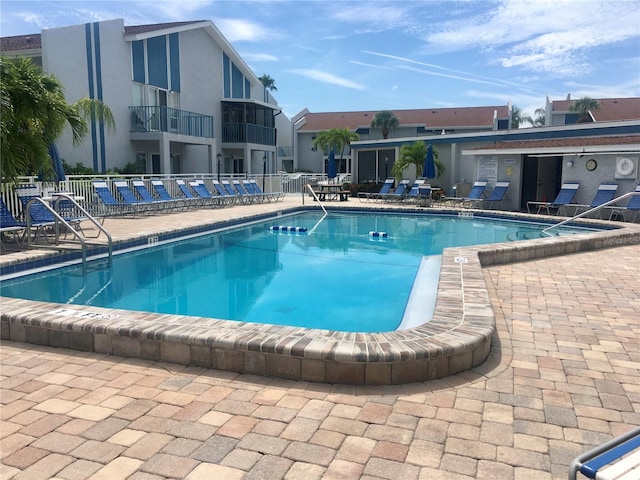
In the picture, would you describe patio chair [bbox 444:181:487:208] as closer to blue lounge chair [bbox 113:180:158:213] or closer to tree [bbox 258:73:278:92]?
blue lounge chair [bbox 113:180:158:213]

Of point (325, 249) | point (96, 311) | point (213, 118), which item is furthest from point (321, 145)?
point (96, 311)

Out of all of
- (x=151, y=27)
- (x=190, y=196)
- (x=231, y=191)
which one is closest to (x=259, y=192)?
(x=231, y=191)

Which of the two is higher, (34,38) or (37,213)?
(34,38)

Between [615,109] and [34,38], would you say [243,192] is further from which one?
[615,109]

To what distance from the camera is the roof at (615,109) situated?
113 ft

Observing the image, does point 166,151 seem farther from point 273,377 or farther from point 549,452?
point 549,452

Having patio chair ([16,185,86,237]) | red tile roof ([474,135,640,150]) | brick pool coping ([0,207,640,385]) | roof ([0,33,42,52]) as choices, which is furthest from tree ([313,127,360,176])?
brick pool coping ([0,207,640,385])

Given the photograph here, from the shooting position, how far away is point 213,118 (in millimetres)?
24609

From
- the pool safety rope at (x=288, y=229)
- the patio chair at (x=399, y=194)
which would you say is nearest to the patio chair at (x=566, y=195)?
the patio chair at (x=399, y=194)

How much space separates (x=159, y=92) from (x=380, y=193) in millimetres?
10170

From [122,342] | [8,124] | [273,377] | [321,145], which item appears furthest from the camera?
[321,145]

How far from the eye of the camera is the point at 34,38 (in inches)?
778

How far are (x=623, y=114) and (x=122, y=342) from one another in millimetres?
39970

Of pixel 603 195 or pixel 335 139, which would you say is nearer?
pixel 603 195
